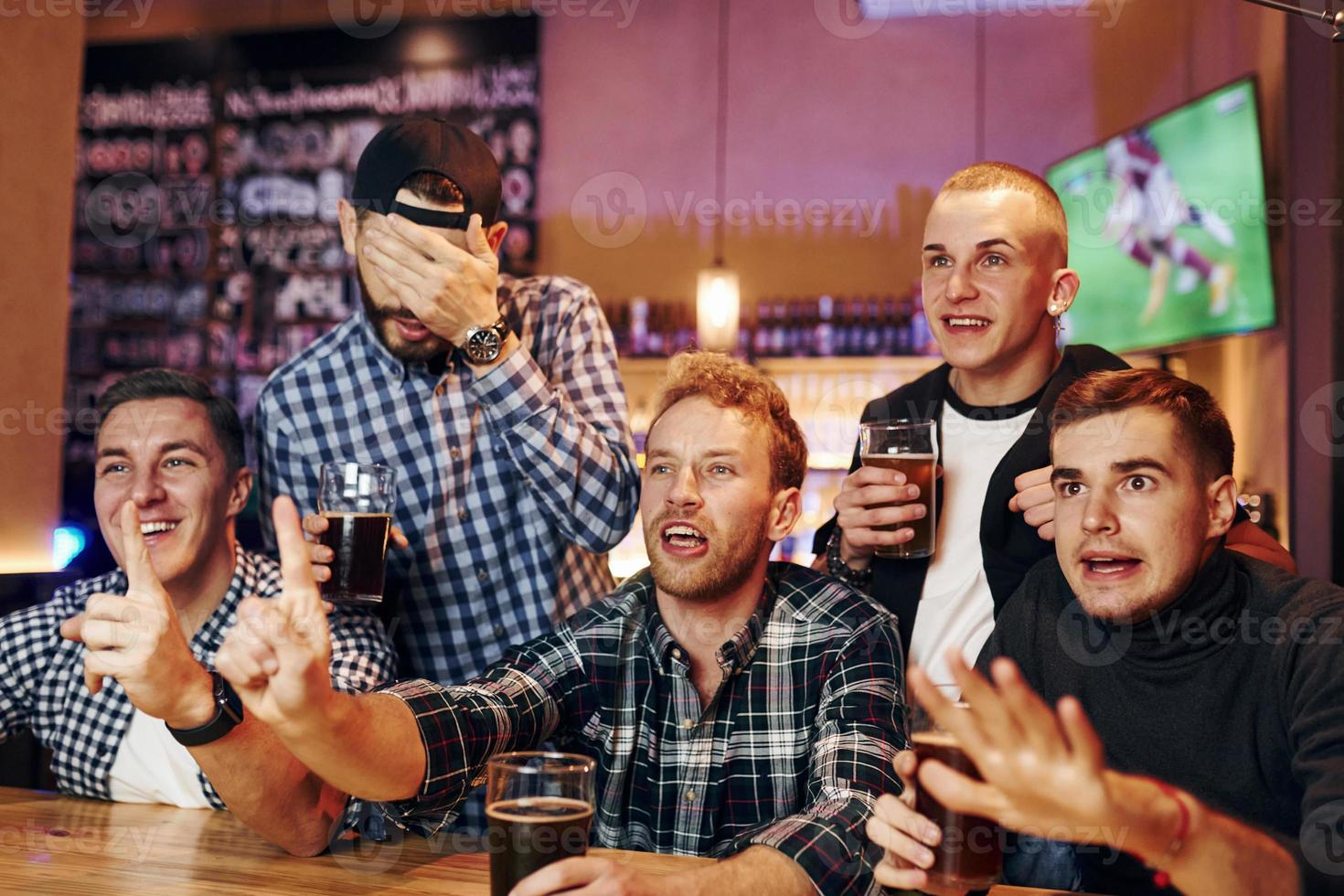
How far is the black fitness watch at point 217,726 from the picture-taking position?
155cm

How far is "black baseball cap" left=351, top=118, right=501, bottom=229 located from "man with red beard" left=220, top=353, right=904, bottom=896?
0.50 metres

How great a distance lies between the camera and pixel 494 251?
227 cm

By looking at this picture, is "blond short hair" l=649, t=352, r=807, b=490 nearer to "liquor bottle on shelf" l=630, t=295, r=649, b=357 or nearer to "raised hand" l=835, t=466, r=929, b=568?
"raised hand" l=835, t=466, r=929, b=568

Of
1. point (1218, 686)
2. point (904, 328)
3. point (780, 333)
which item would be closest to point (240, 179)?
point (780, 333)

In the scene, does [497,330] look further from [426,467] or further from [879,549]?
[879,549]

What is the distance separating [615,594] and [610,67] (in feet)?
16.1

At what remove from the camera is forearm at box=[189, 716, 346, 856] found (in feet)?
5.10

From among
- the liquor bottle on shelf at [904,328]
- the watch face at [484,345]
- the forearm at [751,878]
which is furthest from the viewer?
the liquor bottle on shelf at [904,328]

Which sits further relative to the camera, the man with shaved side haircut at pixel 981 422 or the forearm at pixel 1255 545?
the man with shaved side haircut at pixel 981 422

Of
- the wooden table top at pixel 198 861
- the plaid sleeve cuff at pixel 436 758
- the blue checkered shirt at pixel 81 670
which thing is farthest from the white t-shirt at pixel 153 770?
the plaid sleeve cuff at pixel 436 758

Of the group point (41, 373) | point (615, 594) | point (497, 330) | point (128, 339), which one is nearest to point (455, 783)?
point (615, 594)

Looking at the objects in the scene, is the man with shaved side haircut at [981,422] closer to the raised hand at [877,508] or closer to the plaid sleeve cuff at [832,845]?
the raised hand at [877,508]

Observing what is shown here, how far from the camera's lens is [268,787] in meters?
1.55

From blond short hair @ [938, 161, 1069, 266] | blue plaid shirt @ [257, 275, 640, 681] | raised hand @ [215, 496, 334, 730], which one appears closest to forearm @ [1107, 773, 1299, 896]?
raised hand @ [215, 496, 334, 730]
